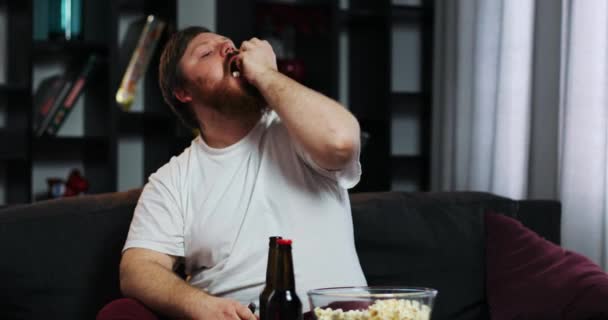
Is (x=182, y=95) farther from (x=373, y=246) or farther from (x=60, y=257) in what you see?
(x=373, y=246)

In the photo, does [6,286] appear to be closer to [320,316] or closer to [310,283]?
[310,283]

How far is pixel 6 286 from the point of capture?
5.86ft

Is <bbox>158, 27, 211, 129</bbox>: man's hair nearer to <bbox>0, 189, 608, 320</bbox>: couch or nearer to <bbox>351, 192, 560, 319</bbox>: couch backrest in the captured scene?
<bbox>0, 189, 608, 320</bbox>: couch

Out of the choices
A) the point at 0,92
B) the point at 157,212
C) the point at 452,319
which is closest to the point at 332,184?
the point at 157,212

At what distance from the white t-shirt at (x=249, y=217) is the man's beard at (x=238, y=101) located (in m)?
0.07

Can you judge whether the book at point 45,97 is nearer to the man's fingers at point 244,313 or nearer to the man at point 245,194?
the man at point 245,194

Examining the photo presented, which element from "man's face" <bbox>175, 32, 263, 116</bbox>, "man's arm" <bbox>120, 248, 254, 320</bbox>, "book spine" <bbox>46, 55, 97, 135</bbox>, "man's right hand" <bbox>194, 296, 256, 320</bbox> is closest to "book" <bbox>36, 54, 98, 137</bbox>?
"book spine" <bbox>46, 55, 97, 135</bbox>

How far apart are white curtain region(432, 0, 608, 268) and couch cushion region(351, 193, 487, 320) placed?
2.63 feet

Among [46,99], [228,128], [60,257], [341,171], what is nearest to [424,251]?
[341,171]

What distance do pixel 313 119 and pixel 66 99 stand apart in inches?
87.2

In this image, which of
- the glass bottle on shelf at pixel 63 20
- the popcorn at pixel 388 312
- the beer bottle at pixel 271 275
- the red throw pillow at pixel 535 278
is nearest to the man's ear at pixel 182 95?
the red throw pillow at pixel 535 278

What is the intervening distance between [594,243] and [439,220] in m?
0.87

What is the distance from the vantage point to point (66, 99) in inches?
144

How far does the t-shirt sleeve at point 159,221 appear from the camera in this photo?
1.82m
